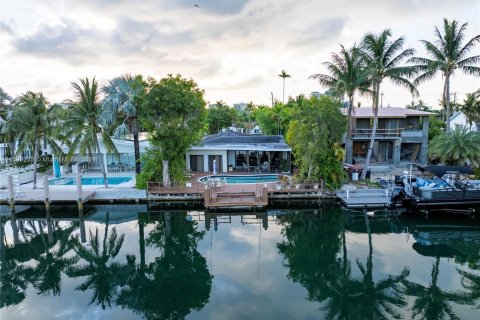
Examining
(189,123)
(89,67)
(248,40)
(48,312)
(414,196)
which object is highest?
(248,40)

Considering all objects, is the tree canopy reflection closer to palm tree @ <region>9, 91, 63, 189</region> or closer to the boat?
the boat

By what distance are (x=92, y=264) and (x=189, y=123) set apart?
11.4 m

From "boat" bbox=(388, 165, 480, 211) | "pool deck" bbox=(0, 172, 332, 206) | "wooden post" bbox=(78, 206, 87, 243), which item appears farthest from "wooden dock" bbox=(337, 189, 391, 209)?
"wooden post" bbox=(78, 206, 87, 243)

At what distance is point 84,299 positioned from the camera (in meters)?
11.4

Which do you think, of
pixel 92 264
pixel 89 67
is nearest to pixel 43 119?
pixel 89 67

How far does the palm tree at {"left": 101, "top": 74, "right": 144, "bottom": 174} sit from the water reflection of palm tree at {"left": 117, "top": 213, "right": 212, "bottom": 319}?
9.26 metres

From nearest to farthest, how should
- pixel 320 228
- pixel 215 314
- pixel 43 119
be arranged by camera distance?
pixel 215 314 < pixel 320 228 < pixel 43 119

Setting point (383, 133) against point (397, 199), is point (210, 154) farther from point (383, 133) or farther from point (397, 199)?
point (383, 133)

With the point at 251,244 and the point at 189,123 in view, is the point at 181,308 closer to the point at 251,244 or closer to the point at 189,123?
the point at 251,244

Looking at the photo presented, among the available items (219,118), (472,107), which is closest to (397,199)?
(472,107)

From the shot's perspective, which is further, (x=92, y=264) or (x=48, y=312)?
(x=92, y=264)

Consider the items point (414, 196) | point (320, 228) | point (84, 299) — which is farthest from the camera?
point (414, 196)

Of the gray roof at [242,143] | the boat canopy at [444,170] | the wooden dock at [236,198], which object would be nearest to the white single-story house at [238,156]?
the gray roof at [242,143]

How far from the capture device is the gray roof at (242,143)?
28.9m
